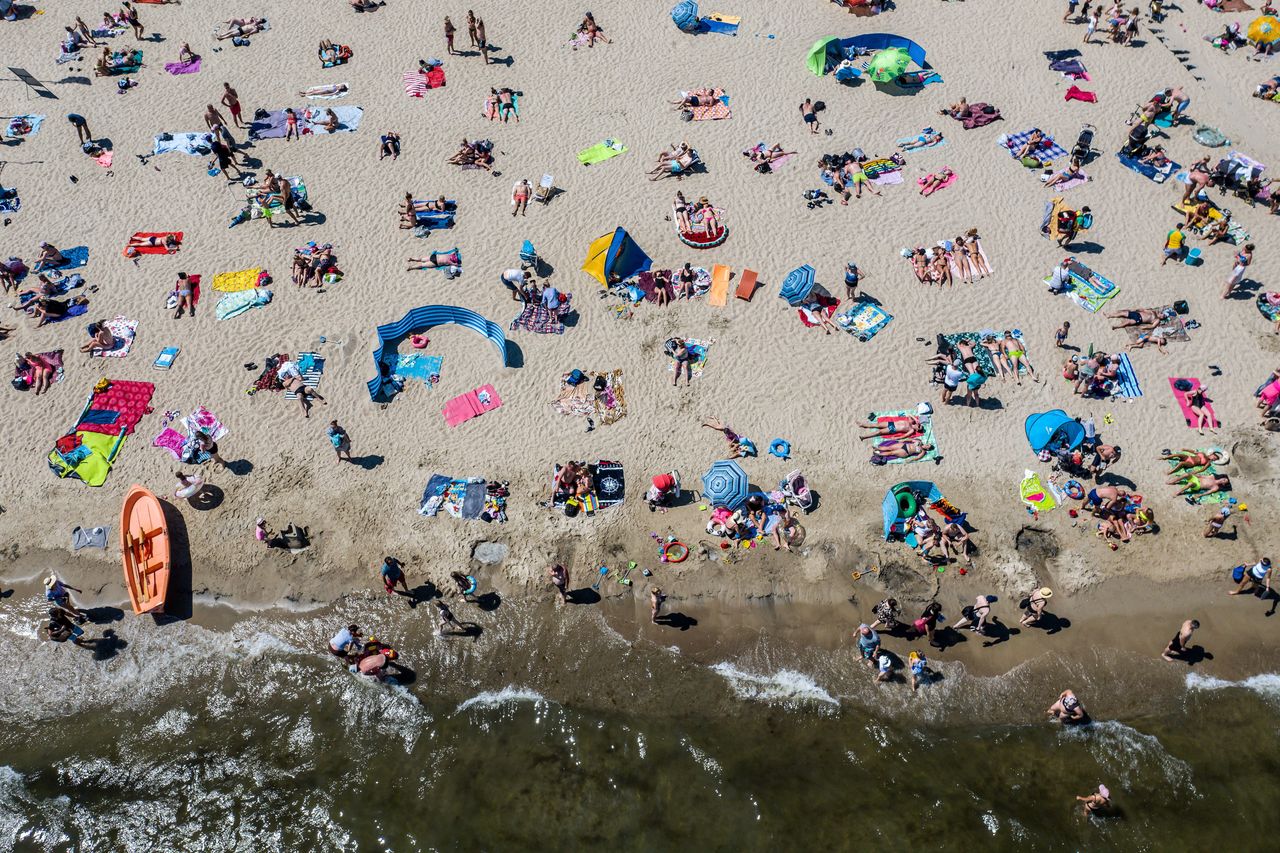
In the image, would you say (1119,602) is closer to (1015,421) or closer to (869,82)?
(1015,421)

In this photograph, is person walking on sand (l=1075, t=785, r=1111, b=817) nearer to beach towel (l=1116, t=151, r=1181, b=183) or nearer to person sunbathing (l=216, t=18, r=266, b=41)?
beach towel (l=1116, t=151, r=1181, b=183)

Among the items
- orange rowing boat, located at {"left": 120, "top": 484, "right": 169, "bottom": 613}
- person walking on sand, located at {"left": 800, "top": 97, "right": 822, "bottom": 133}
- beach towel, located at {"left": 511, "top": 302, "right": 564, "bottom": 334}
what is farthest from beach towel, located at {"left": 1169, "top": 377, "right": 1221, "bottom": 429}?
orange rowing boat, located at {"left": 120, "top": 484, "right": 169, "bottom": 613}

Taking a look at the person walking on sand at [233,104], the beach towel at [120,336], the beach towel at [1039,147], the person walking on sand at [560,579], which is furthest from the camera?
the person walking on sand at [233,104]

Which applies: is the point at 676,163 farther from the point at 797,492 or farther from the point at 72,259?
the point at 72,259

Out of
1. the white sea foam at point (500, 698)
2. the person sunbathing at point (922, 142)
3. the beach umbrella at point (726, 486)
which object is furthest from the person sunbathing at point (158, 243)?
the person sunbathing at point (922, 142)

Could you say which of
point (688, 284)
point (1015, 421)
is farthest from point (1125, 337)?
point (688, 284)

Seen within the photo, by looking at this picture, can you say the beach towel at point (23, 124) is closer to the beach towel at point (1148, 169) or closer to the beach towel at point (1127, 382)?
the beach towel at point (1127, 382)
